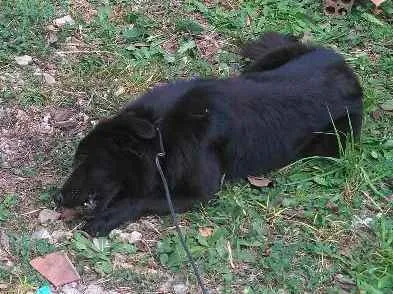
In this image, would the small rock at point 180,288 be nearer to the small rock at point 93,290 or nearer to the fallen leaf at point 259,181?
the small rock at point 93,290

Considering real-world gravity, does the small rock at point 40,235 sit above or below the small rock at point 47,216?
below

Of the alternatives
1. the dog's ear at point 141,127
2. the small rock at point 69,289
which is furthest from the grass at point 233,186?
the dog's ear at point 141,127

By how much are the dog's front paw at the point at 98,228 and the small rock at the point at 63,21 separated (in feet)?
7.05

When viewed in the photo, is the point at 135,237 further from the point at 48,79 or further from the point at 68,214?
the point at 48,79

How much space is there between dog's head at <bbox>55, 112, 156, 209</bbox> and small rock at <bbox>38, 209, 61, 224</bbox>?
0.34ft

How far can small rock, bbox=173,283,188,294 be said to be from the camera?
3744 mm

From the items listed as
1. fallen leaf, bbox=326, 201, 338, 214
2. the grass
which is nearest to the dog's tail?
the grass

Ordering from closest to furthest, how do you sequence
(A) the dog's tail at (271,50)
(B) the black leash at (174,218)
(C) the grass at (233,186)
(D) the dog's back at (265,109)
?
(B) the black leash at (174,218) < (C) the grass at (233,186) < (D) the dog's back at (265,109) < (A) the dog's tail at (271,50)

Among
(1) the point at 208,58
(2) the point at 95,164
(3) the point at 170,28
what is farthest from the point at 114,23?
(2) the point at 95,164

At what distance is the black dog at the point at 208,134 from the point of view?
393 centimetres

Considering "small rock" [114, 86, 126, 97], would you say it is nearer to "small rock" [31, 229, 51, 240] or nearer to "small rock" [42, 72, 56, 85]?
"small rock" [42, 72, 56, 85]

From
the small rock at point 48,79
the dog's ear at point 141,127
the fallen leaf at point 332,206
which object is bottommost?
the fallen leaf at point 332,206

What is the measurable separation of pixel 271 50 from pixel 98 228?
199 cm

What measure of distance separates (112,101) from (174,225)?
4.13 feet
